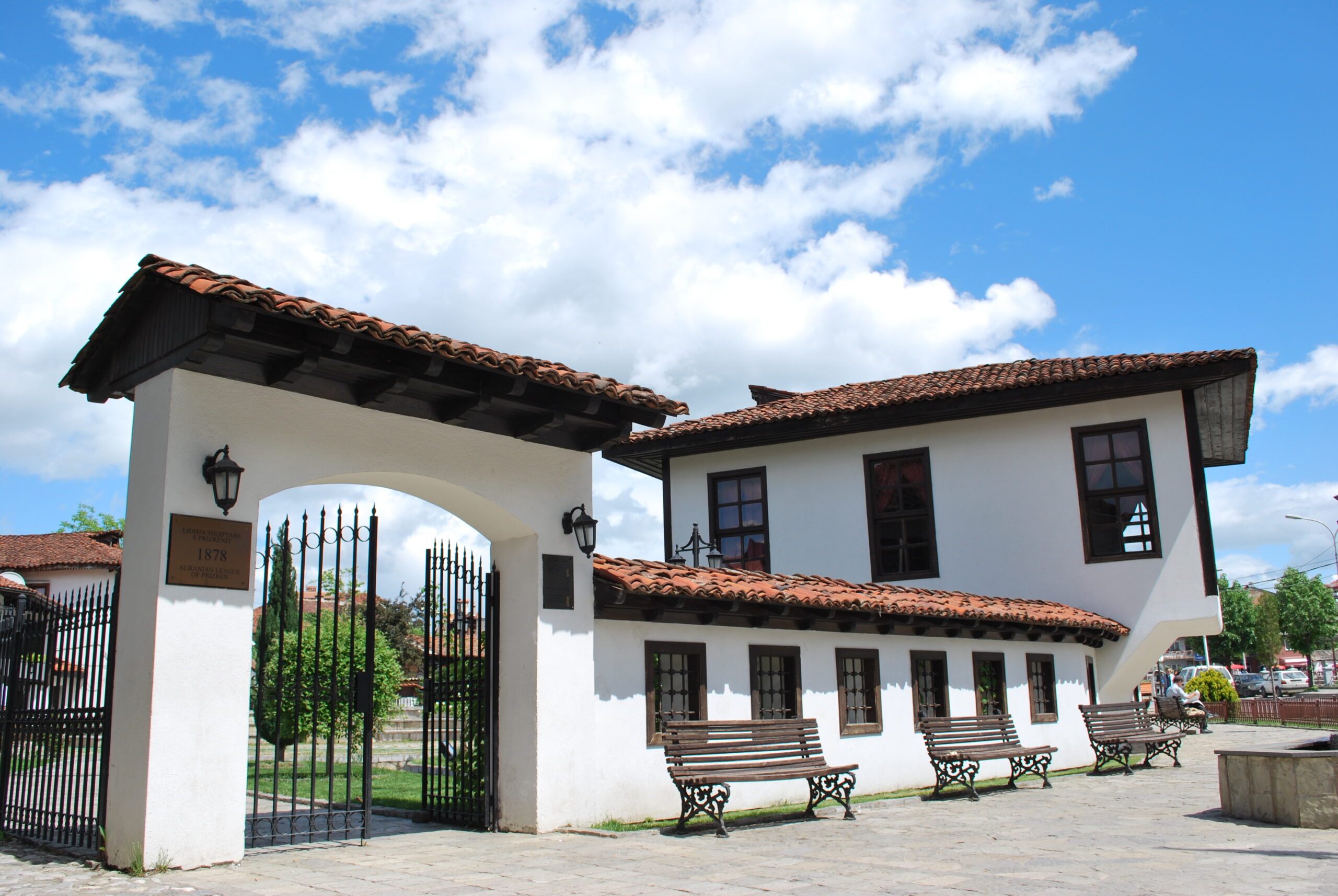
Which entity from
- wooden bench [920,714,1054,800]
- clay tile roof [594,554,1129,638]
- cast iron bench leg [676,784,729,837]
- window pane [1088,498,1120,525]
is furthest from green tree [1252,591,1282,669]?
cast iron bench leg [676,784,729,837]

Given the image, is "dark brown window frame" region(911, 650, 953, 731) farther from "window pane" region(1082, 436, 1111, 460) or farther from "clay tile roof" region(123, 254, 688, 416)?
"clay tile roof" region(123, 254, 688, 416)

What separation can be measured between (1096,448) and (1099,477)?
45 cm

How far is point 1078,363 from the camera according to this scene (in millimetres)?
16203

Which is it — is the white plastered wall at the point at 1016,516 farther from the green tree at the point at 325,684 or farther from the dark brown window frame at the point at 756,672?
the dark brown window frame at the point at 756,672

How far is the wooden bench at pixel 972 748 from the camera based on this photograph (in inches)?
429

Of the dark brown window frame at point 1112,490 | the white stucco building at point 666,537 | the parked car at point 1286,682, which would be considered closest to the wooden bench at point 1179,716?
the white stucco building at point 666,537

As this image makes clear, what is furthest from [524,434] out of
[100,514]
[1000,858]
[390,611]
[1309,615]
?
[1309,615]

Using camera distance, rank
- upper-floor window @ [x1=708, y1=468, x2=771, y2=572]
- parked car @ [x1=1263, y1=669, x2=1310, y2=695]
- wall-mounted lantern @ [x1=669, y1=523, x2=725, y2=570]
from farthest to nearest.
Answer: parked car @ [x1=1263, y1=669, x2=1310, y2=695] → upper-floor window @ [x1=708, y1=468, x2=771, y2=572] → wall-mounted lantern @ [x1=669, y1=523, x2=725, y2=570]

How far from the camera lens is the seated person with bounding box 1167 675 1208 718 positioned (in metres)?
22.4

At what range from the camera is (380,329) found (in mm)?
6871

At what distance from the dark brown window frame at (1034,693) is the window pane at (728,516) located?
5562 mm

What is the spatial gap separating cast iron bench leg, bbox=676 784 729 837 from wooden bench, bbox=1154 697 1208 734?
15552 millimetres

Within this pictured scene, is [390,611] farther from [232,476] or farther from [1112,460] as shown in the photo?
[232,476]

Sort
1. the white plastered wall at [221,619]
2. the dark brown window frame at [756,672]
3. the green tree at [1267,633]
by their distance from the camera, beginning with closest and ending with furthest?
1. the white plastered wall at [221,619]
2. the dark brown window frame at [756,672]
3. the green tree at [1267,633]
